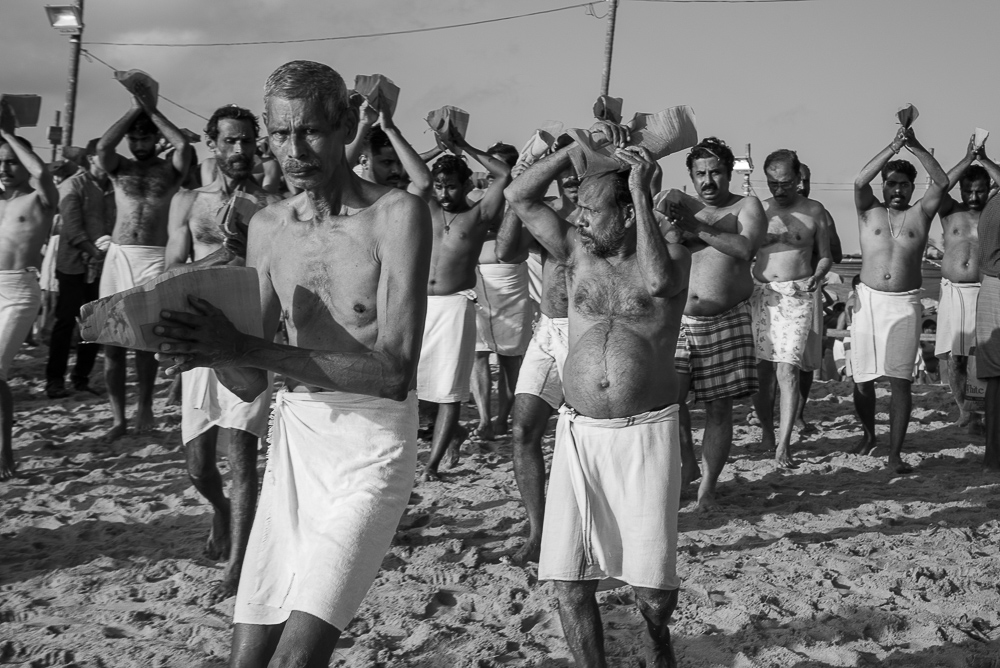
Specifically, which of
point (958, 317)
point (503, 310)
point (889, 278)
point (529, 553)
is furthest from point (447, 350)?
point (958, 317)

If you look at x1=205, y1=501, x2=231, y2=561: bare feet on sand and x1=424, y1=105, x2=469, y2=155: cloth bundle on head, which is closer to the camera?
x1=205, y1=501, x2=231, y2=561: bare feet on sand

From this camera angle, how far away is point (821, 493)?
6.78 meters

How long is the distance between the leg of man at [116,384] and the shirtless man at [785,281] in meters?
4.77

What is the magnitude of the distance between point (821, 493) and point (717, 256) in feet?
5.79

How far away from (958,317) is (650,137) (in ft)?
19.9

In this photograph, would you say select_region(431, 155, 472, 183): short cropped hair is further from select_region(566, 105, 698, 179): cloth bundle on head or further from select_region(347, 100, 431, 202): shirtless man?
select_region(566, 105, 698, 179): cloth bundle on head

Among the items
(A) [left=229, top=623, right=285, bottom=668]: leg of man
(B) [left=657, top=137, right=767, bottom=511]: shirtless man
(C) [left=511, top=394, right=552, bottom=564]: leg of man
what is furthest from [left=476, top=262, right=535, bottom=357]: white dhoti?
(A) [left=229, top=623, right=285, bottom=668]: leg of man

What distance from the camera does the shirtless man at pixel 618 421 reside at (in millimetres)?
3436

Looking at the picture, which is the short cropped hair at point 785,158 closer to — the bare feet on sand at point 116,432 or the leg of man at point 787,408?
the leg of man at point 787,408

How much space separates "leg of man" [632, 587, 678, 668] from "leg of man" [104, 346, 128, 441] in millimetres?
5168

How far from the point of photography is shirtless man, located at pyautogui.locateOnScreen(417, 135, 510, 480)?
22.7 feet

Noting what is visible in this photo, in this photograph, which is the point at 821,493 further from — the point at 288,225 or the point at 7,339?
the point at 7,339

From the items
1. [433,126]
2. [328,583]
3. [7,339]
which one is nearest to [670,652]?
[328,583]

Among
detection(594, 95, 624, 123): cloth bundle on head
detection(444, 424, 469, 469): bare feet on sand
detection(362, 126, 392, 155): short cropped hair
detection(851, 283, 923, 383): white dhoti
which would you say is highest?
detection(362, 126, 392, 155): short cropped hair
